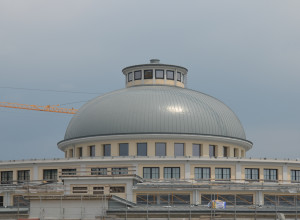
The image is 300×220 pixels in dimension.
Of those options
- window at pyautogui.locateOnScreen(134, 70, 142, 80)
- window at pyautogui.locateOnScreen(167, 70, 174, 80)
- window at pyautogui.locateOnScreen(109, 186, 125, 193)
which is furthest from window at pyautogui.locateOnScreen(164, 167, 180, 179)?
window at pyautogui.locateOnScreen(134, 70, 142, 80)

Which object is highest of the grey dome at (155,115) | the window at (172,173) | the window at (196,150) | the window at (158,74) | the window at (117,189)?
the window at (158,74)

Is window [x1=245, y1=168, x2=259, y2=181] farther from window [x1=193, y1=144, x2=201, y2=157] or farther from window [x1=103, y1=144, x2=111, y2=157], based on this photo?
window [x1=103, y1=144, x2=111, y2=157]

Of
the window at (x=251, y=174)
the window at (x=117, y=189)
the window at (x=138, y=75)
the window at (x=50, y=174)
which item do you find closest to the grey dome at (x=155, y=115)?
the window at (x=138, y=75)

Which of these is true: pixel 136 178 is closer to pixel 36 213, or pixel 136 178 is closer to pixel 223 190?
pixel 223 190

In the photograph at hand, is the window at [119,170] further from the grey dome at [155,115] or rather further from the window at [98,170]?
the grey dome at [155,115]

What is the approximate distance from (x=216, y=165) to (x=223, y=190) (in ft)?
17.6

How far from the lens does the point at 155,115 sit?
90.3 meters

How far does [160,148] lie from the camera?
88.1m

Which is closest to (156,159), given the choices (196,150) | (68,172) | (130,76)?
(196,150)

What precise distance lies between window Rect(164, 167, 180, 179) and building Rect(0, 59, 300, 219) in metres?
0.11

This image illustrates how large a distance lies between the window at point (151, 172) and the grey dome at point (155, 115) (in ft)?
16.6

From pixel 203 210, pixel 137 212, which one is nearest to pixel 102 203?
pixel 137 212

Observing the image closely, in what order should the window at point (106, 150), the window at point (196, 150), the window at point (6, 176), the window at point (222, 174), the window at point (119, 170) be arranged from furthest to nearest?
the window at point (6, 176)
the window at point (106, 150)
the window at point (196, 150)
the window at point (222, 174)
the window at point (119, 170)

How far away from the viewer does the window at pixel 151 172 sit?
278 ft
